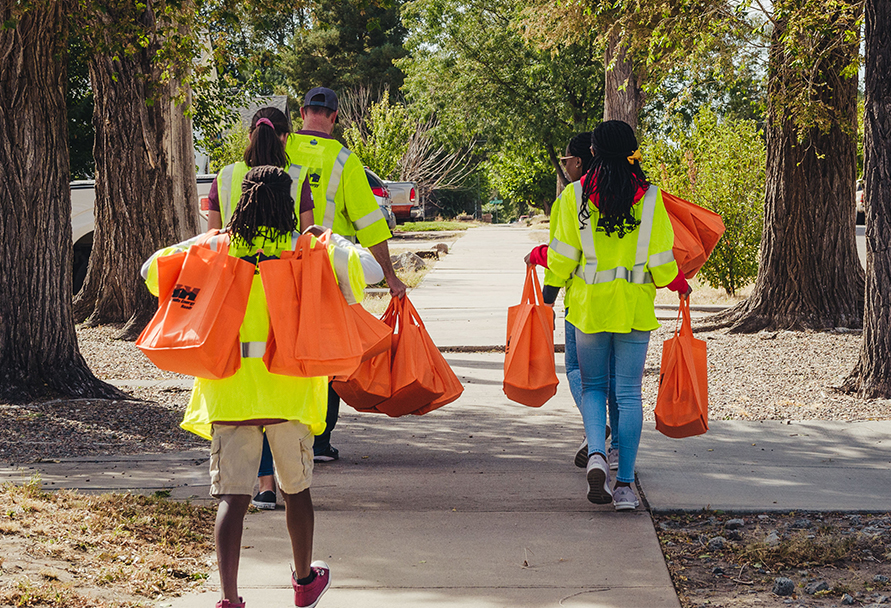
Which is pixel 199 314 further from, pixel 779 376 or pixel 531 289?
pixel 779 376

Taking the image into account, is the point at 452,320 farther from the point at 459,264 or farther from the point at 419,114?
the point at 419,114

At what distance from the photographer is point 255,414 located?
2.99 meters

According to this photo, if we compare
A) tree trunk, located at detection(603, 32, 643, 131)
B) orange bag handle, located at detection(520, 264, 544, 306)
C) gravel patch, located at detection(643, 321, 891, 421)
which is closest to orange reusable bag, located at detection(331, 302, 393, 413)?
orange bag handle, located at detection(520, 264, 544, 306)

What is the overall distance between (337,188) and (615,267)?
4.96ft

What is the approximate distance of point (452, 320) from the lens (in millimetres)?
11625

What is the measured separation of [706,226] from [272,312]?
2.71 m

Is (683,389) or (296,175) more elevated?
(296,175)

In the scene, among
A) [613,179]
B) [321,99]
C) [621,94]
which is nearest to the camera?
[613,179]

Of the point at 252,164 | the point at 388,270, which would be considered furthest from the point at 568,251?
the point at 252,164

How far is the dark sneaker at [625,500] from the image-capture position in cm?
436

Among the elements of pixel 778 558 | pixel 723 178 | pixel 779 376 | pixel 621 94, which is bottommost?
pixel 778 558

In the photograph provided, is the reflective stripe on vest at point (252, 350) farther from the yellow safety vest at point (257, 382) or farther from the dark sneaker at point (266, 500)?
the dark sneaker at point (266, 500)

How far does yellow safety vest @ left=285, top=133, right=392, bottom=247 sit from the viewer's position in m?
4.75

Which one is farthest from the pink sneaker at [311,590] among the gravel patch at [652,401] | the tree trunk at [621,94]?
the tree trunk at [621,94]
